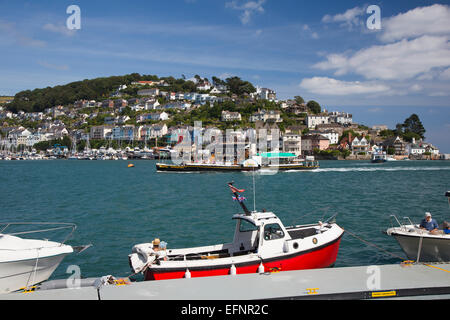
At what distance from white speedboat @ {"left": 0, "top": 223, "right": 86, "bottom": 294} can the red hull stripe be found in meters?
2.91

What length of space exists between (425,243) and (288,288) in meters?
6.64

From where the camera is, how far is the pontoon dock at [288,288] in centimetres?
723

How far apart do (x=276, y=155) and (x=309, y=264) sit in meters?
75.8

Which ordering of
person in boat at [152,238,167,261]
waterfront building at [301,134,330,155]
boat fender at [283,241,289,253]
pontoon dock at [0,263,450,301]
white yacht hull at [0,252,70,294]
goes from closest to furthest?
pontoon dock at [0,263,450,301], white yacht hull at [0,252,70,294], person in boat at [152,238,167,261], boat fender at [283,241,289,253], waterfront building at [301,134,330,155]

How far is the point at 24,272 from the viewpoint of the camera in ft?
32.3

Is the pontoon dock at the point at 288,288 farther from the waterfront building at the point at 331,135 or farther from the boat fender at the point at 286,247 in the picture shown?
the waterfront building at the point at 331,135

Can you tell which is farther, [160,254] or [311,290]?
[160,254]

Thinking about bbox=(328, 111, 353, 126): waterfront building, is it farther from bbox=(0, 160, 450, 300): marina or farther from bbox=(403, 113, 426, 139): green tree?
bbox=(0, 160, 450, 300): marina

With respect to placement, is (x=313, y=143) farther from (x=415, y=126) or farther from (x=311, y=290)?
(x=311, y=290)

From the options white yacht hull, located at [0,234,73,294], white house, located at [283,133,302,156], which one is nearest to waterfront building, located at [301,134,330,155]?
white house, located at [283,133,302,156]

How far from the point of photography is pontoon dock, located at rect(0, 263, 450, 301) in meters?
7.23

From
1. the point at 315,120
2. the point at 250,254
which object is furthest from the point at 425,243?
the point at 315,120
